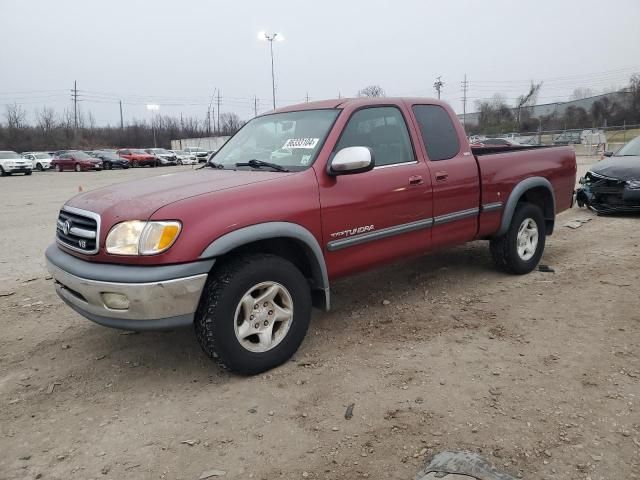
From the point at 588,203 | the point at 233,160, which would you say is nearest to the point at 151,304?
the point at 233,160

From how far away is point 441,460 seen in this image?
2416 mm

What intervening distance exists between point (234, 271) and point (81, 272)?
0.93 meters

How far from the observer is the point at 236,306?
3127 millimetres

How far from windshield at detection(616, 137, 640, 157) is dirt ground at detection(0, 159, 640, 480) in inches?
235

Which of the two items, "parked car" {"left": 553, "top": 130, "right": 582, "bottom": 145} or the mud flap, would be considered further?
"parked car" {"left": 553, "top": 130, "right": 582, "bottom": 145}

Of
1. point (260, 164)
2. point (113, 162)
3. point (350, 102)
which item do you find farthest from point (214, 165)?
point (113, 162)

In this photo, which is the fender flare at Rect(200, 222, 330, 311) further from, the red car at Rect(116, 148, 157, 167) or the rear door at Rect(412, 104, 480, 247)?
the red car at Rect(116, 148, 157, 167)

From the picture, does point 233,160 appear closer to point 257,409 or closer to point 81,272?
point 81,272

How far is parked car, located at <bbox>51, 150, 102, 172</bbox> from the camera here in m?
36.9

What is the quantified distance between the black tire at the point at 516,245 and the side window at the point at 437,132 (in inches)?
45.2

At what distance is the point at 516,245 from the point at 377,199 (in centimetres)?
218

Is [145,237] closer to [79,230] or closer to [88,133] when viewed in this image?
[79,230]

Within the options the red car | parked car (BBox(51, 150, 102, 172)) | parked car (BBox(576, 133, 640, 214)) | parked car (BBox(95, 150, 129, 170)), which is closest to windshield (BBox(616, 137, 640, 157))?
parked car (BBox(576, 133, 640, 214))

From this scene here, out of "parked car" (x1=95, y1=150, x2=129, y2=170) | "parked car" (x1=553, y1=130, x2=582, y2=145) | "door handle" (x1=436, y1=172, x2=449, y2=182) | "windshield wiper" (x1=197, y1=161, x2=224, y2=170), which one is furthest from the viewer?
"parked car" (x1=95, y1=150, x2=129, y2=170)
